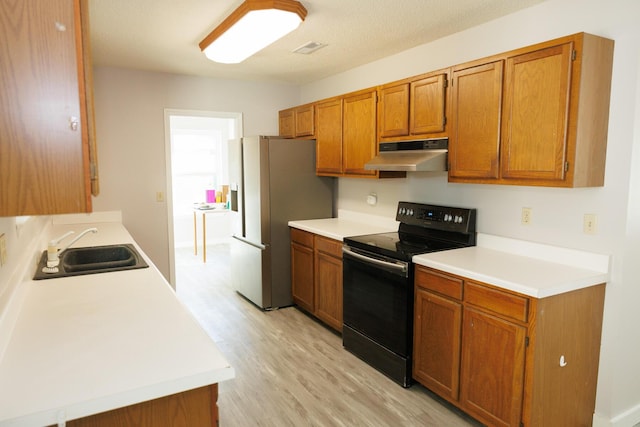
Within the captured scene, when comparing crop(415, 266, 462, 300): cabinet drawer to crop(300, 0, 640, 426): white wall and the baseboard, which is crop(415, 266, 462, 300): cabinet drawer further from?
the baseboard

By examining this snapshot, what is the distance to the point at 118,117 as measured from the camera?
13.5 ft

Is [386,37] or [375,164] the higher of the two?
[386,37]

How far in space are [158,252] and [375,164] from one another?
8.37ft

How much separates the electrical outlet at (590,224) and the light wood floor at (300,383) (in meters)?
1.25

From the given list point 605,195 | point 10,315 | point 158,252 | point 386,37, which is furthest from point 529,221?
point 158,252

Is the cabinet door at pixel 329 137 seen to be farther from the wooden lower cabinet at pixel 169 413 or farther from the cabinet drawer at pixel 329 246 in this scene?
the wooden lower cabinet at pixel 169 413

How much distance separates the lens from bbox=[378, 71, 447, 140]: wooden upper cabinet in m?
2.77

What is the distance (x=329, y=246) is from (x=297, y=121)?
5.16 ft

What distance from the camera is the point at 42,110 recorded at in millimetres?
1035

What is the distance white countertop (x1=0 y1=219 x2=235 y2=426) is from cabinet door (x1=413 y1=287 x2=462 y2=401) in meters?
1.48

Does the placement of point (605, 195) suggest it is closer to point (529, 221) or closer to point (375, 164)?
point (529, 221)

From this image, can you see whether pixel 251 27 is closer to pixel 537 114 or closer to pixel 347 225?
pixel 537 114

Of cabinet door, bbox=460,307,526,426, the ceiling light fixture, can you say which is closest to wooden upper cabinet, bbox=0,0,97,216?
the ceiling light fixture

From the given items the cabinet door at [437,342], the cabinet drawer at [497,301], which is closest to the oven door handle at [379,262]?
the cabinet door at [437,342]
